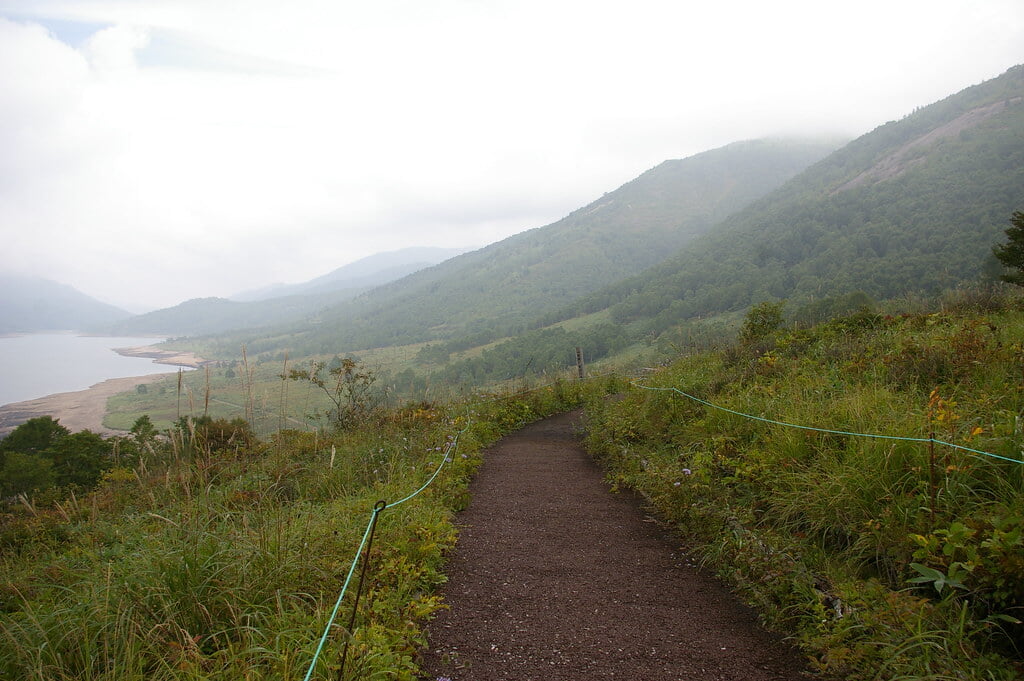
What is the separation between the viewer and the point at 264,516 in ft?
9.99

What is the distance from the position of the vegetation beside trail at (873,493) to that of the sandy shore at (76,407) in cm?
3973

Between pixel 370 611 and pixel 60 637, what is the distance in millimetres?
1360

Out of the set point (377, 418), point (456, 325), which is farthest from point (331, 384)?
point (456, 325)

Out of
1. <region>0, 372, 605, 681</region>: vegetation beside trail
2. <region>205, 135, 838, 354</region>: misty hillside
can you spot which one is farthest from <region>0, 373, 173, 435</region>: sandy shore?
<region>205, 135, 838, 354</region>: misty hillside

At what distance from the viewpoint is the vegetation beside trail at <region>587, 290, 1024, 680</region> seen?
2170 millimetres

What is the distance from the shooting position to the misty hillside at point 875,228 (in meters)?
67.7

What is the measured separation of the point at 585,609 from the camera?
303 cm

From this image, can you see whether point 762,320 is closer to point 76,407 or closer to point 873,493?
point 873,493

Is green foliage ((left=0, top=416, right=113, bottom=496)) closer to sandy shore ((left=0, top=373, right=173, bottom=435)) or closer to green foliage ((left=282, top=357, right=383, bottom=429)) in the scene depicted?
green foliage ((left=282, top=357, right=383, bottom=429))

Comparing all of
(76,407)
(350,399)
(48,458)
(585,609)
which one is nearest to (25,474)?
(48,458)

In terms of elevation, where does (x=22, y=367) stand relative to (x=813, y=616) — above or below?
above

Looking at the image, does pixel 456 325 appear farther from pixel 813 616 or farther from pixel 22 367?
pixel 813 616

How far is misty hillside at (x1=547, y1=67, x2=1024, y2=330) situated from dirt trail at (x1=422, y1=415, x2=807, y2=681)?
205ft

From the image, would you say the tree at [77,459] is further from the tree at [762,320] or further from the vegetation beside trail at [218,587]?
the tree at [762,320]
